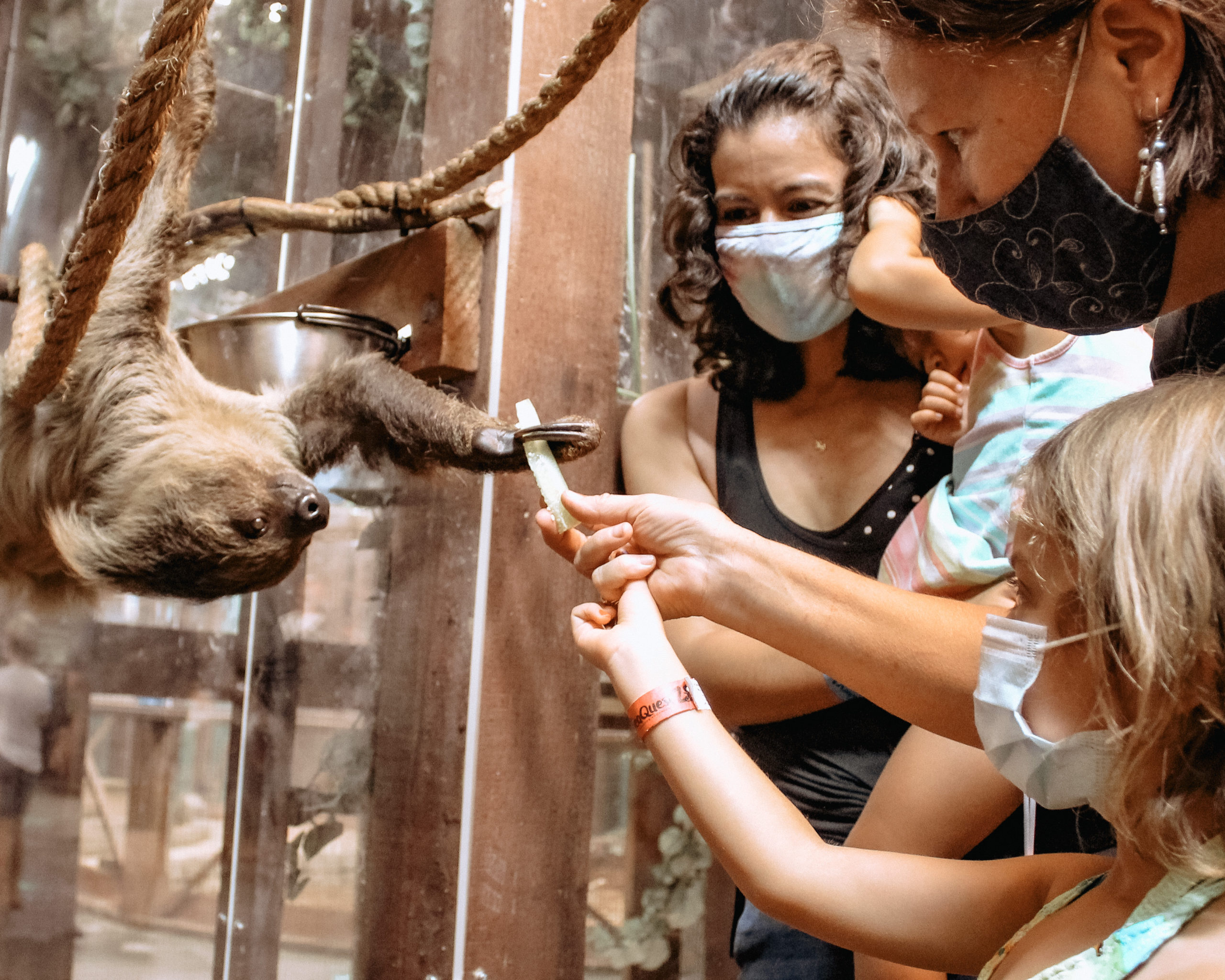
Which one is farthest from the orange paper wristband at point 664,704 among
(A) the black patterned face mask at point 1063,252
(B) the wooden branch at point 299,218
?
(B) the wooden branch at point 299,218

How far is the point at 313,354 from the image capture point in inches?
65.1

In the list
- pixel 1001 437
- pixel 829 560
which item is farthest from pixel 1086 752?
pixel 829 560

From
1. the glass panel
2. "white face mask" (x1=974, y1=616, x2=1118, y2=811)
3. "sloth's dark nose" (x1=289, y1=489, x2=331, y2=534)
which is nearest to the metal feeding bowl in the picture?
"sloth's dark nose" (x1=289, y1=489, x2=331, y2=534)

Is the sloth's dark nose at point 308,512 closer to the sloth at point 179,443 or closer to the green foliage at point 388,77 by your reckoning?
the sloth at point 179,443

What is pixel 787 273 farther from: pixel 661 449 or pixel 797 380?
pixel 661 449

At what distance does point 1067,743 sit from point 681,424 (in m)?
1.07

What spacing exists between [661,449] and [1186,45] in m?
1.03

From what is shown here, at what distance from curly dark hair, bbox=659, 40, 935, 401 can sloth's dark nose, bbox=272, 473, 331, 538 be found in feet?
2.30

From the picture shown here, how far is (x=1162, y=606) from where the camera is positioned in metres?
0.74

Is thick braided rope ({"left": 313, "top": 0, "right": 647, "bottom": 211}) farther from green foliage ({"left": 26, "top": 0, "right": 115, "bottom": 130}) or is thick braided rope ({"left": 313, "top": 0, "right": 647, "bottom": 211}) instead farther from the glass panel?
green foliage ({"left": 26, "top": 0, "right": 115, "bottom": 130})

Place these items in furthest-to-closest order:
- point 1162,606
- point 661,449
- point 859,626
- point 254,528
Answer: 1. point 661,449
2. point 254,528
3. point 859,626
4. point 1162,606

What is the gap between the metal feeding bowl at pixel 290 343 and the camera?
64.2 inches

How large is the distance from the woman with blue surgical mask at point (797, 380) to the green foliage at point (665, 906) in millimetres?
476

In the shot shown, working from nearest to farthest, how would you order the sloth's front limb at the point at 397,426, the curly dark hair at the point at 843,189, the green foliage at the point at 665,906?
the sloth's front limb at the point at 397,426
the curly dark hair at the point at 843,189
the green foliage at the point at 665,906
